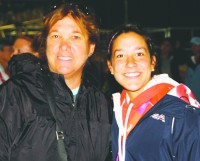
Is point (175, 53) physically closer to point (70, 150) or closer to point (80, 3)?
point (80, 3)

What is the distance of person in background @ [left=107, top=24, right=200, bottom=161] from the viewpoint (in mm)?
2176

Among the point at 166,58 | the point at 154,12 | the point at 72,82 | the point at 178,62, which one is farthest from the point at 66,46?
the point at 154,12

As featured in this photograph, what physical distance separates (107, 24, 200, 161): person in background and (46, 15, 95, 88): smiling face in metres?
0.33

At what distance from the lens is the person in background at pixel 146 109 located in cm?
218

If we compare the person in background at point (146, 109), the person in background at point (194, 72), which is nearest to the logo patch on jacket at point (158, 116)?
the person in background at point (146, 109)

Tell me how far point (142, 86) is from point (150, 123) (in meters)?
0.42

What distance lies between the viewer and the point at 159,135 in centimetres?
221

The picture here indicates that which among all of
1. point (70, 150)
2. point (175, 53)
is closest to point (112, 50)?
point (70, 150)

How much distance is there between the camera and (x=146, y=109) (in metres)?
2.38

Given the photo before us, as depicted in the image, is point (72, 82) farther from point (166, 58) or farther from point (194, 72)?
point (166, 58)

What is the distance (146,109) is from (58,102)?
63cm

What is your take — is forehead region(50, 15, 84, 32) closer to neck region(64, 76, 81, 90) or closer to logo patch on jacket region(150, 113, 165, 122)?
neck region(64, 76, 81, 90)

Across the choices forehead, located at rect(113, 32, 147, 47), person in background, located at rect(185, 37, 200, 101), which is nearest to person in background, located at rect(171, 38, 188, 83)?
person in background, located at rect(185, 37, 200, 101)

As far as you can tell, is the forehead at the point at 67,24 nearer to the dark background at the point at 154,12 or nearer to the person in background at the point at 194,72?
the person in background at the point at 194,72
